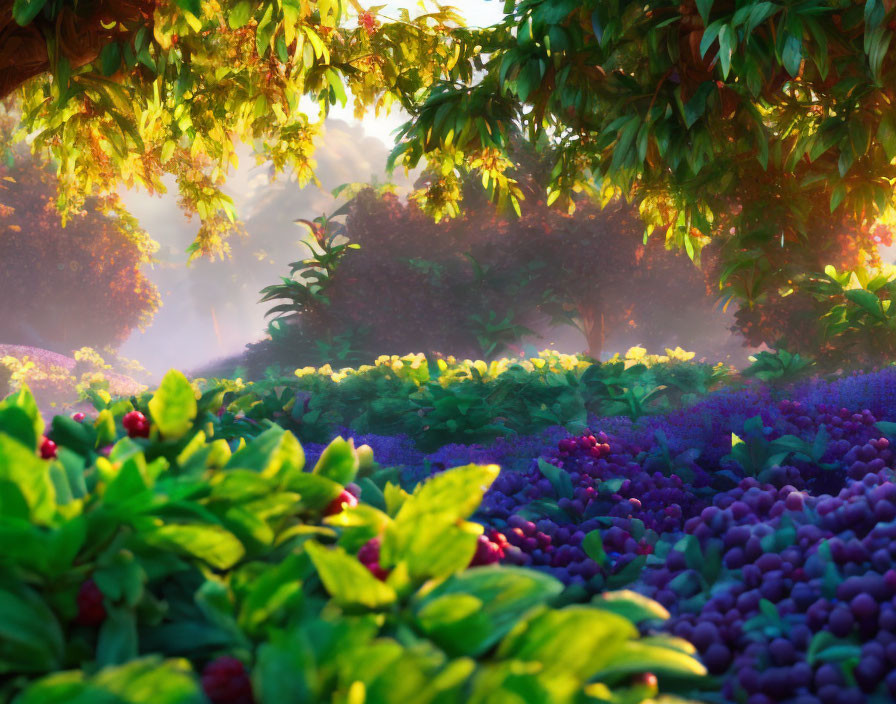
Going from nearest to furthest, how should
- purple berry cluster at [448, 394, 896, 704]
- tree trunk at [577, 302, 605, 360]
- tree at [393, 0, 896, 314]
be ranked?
1. purple berry cluster at [448, 394, 896, 704]
2. tree at [393, 0, 896, 314]
3. tree trunk at [577, 302, 605, 360]

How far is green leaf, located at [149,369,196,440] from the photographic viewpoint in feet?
5.64

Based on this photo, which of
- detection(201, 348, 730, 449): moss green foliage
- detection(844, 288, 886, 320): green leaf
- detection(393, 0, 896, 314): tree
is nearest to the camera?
detection(393, 0, 896, 314): tree

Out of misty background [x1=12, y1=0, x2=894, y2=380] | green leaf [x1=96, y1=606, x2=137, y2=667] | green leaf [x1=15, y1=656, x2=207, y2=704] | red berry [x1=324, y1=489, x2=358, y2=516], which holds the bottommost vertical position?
green leaf [x1=15, y1=656, x2=207, y2=704]

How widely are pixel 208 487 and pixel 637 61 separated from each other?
4395mm

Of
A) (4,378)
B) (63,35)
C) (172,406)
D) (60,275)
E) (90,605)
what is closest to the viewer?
(90,605)

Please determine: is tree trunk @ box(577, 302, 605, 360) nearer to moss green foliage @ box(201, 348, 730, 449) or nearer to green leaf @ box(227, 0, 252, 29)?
moss green foliage @ box(201, 348, 730, 449)

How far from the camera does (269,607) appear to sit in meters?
1.08

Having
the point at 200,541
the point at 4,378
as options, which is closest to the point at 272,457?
the point at 200,541

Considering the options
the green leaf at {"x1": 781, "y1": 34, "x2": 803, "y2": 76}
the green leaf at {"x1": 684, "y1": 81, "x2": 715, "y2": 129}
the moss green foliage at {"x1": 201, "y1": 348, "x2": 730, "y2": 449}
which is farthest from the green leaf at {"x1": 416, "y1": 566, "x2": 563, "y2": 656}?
the green leaf at {"x1": 684, "y1": 81, "x2": 715, "y2": 129}

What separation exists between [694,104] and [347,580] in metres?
3.61

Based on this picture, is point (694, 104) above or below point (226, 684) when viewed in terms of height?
above

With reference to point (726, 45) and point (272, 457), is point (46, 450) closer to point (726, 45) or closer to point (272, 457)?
point (272, 457)

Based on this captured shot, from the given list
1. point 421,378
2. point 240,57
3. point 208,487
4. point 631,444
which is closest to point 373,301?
point 421,378

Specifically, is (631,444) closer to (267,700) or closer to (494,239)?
(267,700)
